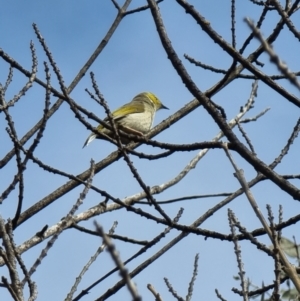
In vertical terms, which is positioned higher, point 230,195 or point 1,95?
point 1,95

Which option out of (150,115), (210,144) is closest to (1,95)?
(210,144)

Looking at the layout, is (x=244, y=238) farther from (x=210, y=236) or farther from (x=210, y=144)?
(x=210, y=144)

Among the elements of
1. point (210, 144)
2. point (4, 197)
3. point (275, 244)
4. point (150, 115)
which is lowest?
point (275, 244)

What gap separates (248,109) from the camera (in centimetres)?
534

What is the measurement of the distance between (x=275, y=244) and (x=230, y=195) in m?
1.79

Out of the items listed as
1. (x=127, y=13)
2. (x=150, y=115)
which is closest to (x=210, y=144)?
(x=127, y=13)

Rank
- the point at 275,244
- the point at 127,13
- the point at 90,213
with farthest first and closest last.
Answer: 1. the point at 127,13
2. the point at 90,213
3. the point at 275,244

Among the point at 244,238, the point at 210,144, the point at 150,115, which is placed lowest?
the point at 244,238

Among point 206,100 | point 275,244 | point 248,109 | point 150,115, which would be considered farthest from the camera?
point 150,115

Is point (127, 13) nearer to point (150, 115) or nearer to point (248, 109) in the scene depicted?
point (248, 109)

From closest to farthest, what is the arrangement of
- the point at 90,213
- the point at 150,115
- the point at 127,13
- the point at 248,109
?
the point at 90,213, the point at 127,13, the point at 248,109, the point at 150,115

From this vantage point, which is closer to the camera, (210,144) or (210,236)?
(210,144)

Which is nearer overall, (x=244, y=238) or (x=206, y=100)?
(x=206, y=100)

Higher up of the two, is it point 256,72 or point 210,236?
point 256,72
